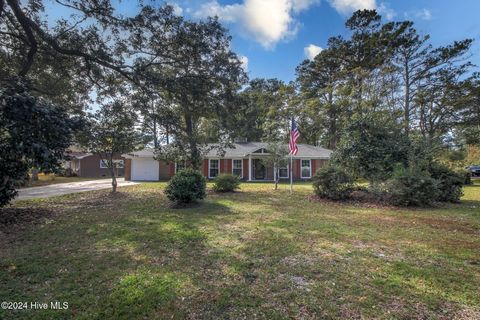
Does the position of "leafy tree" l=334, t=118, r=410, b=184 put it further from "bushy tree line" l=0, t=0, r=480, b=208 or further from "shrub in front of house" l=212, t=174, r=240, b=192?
"shrub in front of house" l=212, t=174, r=240, b=192

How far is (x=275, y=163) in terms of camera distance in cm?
1711

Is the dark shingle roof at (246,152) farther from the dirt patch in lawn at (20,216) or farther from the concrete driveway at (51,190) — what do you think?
the dirt patch in lawn at (20,216)

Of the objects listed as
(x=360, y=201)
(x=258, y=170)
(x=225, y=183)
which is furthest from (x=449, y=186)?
(x=258, y=170)

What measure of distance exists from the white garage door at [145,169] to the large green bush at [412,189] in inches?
769

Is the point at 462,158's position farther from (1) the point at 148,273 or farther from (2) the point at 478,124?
(1) the point at 148,273

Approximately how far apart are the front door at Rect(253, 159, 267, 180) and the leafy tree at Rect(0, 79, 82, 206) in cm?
2059

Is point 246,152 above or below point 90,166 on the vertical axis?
above

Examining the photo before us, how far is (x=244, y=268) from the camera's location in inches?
166

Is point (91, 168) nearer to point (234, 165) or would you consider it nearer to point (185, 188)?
point (234, 165)

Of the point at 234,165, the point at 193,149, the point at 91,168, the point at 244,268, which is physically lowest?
the point at 244,268

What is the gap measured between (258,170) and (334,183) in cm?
1372

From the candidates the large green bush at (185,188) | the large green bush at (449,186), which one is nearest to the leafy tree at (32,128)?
the large green bush at (185,188)

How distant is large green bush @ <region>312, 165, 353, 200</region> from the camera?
1195 cm

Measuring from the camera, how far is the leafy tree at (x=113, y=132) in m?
11.3
